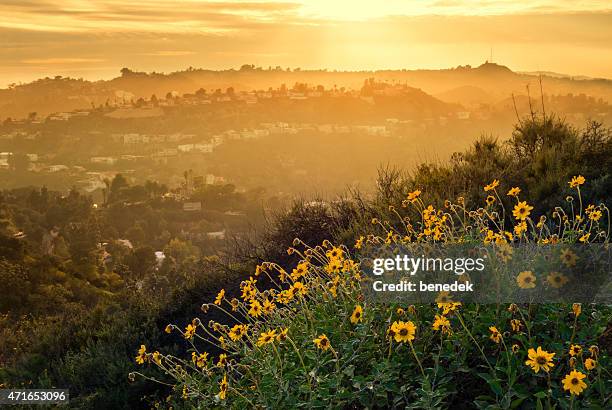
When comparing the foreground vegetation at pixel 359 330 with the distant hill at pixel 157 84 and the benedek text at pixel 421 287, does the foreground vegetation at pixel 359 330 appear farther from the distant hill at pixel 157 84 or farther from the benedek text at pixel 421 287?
the distant hill at pixel 157 84

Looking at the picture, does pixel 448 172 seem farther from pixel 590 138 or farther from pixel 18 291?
pixel 18 291

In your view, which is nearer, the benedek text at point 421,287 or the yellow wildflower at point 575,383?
the yellow wildflower at point 575,383

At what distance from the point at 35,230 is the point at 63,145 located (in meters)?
30.4

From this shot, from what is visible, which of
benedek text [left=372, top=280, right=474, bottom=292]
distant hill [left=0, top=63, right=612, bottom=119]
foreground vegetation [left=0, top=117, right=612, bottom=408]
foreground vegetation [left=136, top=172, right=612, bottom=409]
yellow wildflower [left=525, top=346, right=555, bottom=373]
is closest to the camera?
yellow wildflower [left=525, top=346, right=555, bottom=373]

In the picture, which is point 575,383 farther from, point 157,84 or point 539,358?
point 157,84

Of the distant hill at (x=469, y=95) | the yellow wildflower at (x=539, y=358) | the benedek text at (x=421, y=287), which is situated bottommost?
the distant hill at (x=469, y=95)

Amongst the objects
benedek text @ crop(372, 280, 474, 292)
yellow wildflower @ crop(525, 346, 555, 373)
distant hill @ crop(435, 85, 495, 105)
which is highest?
yellow wildflower @ crop(525, 346, 555, 373)

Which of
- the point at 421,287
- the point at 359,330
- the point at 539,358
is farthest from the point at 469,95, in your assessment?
the point at 539,358

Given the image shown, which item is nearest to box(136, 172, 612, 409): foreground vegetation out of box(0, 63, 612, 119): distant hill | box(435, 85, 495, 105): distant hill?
box(435, 85, 495, 105): distant hill

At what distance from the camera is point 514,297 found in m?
3.24

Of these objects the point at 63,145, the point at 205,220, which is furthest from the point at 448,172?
the point at 63,145

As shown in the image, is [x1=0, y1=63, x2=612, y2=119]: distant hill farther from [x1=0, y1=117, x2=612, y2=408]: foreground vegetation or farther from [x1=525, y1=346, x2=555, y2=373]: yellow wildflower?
[x1=525, y1=346, x2=555, y2=373]: yellow wildflower

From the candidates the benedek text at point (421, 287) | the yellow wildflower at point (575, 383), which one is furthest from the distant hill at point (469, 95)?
the yellow wildflower at point (575, 383)

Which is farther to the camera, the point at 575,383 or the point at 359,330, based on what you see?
the point at 359,330
